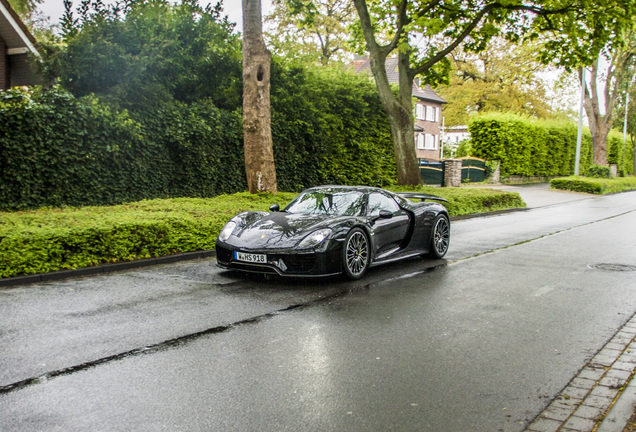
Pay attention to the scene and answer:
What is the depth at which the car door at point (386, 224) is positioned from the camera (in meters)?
8.45

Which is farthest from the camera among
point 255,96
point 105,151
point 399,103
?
point 399,103

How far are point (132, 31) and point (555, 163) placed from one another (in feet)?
123

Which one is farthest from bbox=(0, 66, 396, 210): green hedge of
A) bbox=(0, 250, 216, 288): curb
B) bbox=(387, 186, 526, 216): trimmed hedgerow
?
bbox=(0, 250, 216, 288): curb

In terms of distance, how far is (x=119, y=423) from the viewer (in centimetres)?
345

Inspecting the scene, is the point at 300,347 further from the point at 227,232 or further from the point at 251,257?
the point at 227,232

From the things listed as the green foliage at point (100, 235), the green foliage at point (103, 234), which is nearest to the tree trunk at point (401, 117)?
the green foliage at point (103, 234)

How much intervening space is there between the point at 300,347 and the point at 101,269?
15.1 ft

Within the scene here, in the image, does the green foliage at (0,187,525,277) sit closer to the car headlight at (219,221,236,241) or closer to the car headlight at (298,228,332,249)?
the car headlight at (219,221,236,241)

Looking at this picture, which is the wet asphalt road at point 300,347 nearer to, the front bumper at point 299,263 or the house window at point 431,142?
the front bumper at point 299,263

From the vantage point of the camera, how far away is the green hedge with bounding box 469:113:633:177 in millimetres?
37750

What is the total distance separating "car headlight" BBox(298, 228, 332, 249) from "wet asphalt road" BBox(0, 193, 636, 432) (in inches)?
22.4

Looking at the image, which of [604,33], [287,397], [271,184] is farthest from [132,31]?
[604,33]

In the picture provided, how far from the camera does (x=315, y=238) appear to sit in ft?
24.4

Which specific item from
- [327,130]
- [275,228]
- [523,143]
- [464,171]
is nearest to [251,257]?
[275,228]
